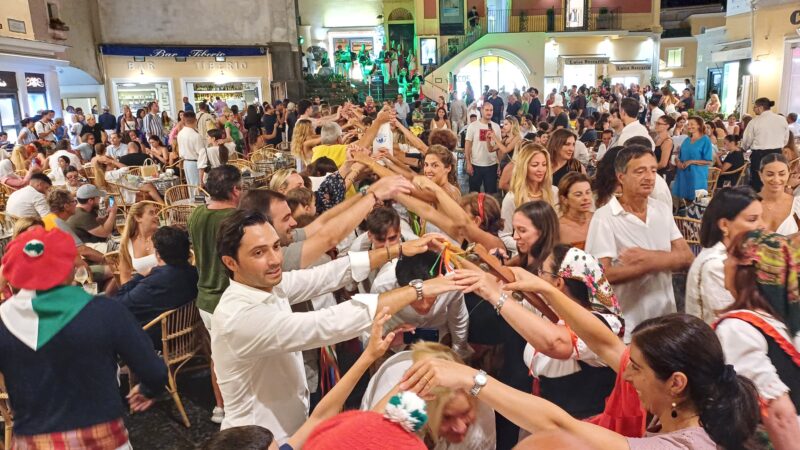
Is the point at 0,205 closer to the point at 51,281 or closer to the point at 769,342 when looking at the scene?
the point at 51,281

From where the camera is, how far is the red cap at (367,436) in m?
1.23

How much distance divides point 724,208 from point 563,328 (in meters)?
1.07

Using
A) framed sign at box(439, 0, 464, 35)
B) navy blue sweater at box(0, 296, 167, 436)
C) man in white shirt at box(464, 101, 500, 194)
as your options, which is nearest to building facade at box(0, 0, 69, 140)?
man in white shirt at box(464, 101, 500, 194)

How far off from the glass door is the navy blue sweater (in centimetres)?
1534

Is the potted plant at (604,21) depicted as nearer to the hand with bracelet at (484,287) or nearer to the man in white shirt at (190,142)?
the man in white shirt at (190,142)

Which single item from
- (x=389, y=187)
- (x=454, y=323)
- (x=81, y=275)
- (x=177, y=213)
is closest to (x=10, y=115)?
(x=177, y=213)

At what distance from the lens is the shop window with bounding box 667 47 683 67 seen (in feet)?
107

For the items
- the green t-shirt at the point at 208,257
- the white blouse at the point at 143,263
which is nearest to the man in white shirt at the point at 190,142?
the white blouse at the point at 143,263

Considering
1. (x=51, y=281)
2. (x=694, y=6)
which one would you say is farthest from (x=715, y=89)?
(x=51, y=281)

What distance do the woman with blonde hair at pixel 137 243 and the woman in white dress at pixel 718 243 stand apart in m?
3.61

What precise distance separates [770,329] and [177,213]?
6427 millimetres

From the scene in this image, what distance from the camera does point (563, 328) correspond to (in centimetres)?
196

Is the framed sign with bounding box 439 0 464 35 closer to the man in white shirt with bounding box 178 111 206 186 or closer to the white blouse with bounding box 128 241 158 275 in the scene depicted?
the man in white shirt with bounding box 178 111 206 186

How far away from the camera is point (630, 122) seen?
6.12 meters
